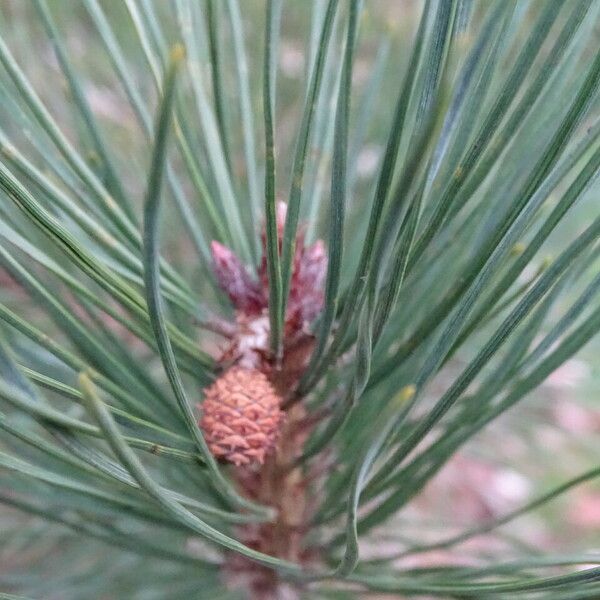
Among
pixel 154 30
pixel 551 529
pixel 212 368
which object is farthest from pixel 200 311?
pixel 551 529

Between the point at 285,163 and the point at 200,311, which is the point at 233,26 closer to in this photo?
the point at 200,311

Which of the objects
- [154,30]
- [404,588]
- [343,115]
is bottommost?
[404,588]

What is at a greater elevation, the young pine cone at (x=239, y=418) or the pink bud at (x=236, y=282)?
the pink bud at (x=236, y=282)

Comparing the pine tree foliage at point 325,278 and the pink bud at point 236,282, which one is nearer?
the pine tree foliage at point 325,278

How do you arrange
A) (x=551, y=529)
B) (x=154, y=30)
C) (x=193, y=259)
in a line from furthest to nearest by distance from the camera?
1. (x=551, y=529)
2. (x=193, y=259)
3. (x=154, y=30)

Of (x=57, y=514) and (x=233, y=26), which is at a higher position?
(x=233, y=26)
